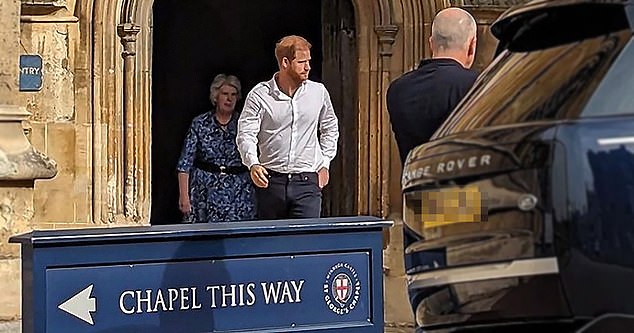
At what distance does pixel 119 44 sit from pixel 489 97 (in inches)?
251

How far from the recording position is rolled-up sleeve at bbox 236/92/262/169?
8070 millimetres

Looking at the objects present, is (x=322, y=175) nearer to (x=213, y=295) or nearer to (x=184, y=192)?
(x=184, y=192)

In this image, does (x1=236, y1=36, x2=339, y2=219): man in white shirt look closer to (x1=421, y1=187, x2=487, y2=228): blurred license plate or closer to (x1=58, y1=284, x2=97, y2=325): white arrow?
(x1=58, y1=284, x2=97, y2=325): white arrow

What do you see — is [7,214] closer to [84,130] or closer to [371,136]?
[84,130]

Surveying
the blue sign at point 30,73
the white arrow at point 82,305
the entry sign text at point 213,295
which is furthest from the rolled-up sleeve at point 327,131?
the white arrow at point 82,305

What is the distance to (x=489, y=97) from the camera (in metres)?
4.27

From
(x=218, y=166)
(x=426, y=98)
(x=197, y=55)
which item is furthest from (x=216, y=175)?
(x=426, y=98)

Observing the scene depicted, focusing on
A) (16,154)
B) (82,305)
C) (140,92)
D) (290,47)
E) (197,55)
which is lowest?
(82,305)

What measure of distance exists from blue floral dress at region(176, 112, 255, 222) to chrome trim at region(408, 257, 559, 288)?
18.6 feet

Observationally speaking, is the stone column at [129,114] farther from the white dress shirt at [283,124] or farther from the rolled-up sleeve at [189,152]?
the white dress shirt at [283,124]

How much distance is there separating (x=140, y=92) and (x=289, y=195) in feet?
8.26

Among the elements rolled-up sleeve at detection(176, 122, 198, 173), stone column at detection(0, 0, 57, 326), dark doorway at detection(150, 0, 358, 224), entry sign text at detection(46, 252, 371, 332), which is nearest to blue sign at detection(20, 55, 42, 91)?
stone column at detection(0, 0, 57, 326)

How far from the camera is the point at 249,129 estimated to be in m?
8.20

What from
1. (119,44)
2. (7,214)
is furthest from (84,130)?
(7,214)
